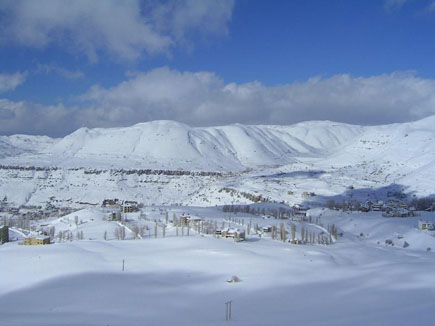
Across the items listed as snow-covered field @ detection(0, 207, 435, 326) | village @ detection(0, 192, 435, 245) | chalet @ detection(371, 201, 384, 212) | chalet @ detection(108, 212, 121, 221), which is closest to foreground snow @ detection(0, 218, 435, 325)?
snow-covered field @ detection(0, 207, 435, 326)

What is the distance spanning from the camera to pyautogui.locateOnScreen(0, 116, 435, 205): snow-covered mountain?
2766 inches

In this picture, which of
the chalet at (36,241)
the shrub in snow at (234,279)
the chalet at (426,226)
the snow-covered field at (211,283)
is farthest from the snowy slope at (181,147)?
the shrub in snow at (234,279)

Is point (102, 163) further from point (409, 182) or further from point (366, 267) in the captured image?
point (366, 267)

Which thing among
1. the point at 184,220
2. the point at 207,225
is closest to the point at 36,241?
the point at 184,220

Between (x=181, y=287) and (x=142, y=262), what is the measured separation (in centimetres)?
549

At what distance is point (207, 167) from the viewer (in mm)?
120188

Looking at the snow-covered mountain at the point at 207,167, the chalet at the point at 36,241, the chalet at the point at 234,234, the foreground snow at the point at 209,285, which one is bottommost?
the foreground snow at the point at 209,285

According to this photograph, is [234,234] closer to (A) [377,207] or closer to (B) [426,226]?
(B) [426,226]

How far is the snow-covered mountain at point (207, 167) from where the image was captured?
70250 millimetres

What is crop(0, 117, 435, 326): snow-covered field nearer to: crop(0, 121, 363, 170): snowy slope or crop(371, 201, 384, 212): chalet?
crop(371, 201, 384, 212): chalet

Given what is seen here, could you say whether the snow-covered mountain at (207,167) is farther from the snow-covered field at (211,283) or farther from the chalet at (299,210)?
the snow-covered field at (211,283)

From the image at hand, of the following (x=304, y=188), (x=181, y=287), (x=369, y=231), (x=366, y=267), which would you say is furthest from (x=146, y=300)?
(x=304, y=188)

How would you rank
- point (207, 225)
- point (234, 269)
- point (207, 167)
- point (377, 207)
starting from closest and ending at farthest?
point (234, 269), point (207, 225), point (377, 207), point (207, 167)

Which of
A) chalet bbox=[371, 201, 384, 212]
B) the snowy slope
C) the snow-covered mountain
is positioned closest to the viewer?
chalet bbox=[371, 201, 384, 212]
